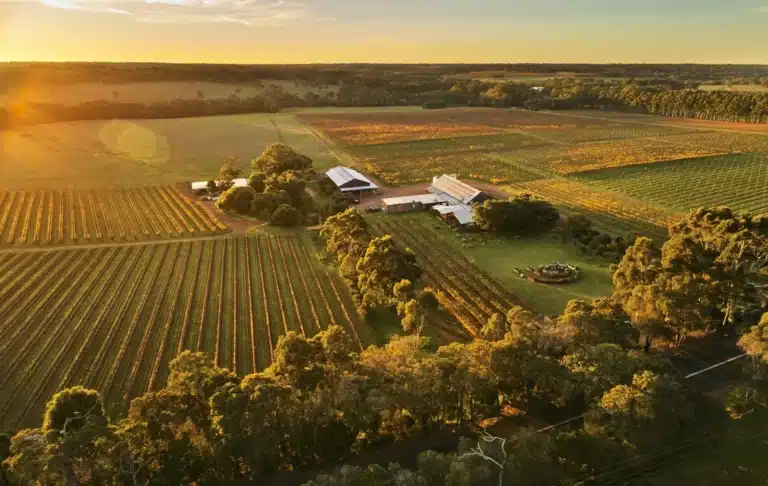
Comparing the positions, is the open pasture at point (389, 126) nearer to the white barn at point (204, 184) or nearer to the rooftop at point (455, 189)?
the white barn at point (204, 184)

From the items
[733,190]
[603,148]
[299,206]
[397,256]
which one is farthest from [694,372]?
[603,148]

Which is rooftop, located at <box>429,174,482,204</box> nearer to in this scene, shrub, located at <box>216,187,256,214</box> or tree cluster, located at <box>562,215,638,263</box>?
tree cluster, located at <box>562,215,638,263</box>

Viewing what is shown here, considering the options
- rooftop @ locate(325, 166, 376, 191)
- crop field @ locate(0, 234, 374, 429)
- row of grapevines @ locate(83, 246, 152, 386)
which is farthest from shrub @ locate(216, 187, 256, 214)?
rooftop @ locate(325, 166, 376, 191)

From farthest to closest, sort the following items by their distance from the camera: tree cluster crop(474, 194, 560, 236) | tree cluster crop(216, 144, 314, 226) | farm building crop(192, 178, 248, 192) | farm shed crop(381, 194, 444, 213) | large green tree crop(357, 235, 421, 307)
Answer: farm building crop(192, 178, 248, 192) → farm shed crop(381, 194, 444, 213) → tree cluster crop(216, 144, 314, 226) → tree cluster crop(474, 194, 560, 236) → large green tree crop(357, 235, 421, 307)

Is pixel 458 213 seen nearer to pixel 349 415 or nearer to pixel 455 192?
pixel 455 192

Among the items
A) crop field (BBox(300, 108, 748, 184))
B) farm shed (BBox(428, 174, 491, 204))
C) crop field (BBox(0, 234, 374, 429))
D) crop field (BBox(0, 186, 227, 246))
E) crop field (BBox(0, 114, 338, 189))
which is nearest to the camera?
crop field (BBox(0, 234, 374, 429))

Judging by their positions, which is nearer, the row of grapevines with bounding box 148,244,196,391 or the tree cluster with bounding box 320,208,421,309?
the row of grapevines with bounding box 148,244,196,391

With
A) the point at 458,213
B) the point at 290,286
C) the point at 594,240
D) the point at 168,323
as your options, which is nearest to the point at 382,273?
the point at 290,286

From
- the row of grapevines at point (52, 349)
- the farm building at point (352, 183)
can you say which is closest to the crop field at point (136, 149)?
the farm building at point (352, 183)
